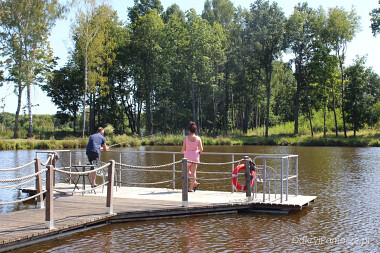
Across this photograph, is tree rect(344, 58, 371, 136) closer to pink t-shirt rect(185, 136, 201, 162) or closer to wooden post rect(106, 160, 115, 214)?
pink t-shirt rect(185, 136, 201, 162)

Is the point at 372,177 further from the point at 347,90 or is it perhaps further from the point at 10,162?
the point at 347,90

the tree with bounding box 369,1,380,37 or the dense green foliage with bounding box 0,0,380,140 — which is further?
the dense green foliage with bounding box 0,0,380,140

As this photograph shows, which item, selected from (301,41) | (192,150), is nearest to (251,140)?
(301,41)

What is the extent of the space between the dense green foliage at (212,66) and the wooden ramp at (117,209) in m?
35.7

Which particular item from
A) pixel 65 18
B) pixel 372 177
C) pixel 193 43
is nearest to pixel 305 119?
pixel 193 43

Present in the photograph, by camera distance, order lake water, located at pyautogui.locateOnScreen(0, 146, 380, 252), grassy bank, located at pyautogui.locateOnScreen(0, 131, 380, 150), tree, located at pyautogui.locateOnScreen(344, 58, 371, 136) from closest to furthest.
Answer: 1. lake water, located at pyautogui.locateOnScreen(0, 146, 380, 252)
2. grassy bank, located at pyautogui.locateOnScreen(0, 131, 380, 150)
3. tree, located at pyautogui.locateOnScreen(344, 58, 371, 136)

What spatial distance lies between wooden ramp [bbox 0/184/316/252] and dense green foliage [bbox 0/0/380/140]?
1405 inches

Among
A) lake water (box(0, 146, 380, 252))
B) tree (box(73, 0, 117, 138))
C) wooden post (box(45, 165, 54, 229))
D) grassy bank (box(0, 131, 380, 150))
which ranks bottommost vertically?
lake water (box(0, 146, 380, 252))

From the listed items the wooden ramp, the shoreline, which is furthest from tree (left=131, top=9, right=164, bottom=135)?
the wooden ramp

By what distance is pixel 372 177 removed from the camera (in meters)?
19.8

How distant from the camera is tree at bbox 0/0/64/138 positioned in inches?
1646

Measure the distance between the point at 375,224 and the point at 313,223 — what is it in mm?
1534

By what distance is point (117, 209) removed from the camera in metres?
11.0

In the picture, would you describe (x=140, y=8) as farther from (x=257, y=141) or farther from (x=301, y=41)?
(x=257, y=141)
